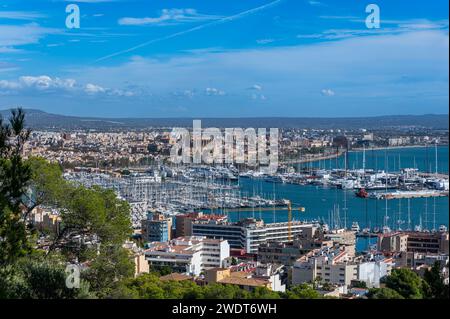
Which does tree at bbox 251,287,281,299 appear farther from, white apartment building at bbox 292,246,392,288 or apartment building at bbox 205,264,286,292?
white apartment building at bbox 292,246,392,288

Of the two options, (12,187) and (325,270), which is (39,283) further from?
(325,270)

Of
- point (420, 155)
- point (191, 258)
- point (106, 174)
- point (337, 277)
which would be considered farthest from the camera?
point (420, 155)

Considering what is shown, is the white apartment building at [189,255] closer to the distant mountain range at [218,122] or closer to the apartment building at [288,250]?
the apartment building at [288,250]

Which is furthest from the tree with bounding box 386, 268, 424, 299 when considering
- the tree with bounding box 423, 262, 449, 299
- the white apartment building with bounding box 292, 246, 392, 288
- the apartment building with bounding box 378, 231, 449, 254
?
the apartment building with bounding box 378, 231, 449, 254

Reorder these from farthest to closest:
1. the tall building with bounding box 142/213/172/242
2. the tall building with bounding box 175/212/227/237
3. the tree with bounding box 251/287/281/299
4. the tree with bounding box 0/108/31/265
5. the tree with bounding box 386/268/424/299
→ the tall building with bounding box 175/212/227/237 < the tall building with bounding box 142/213/172/242 < the tree with bounding box 386/268/424/299 < the tree with bounding box 251/287/281/299 < the tree with bounding box 0/108/31/265
